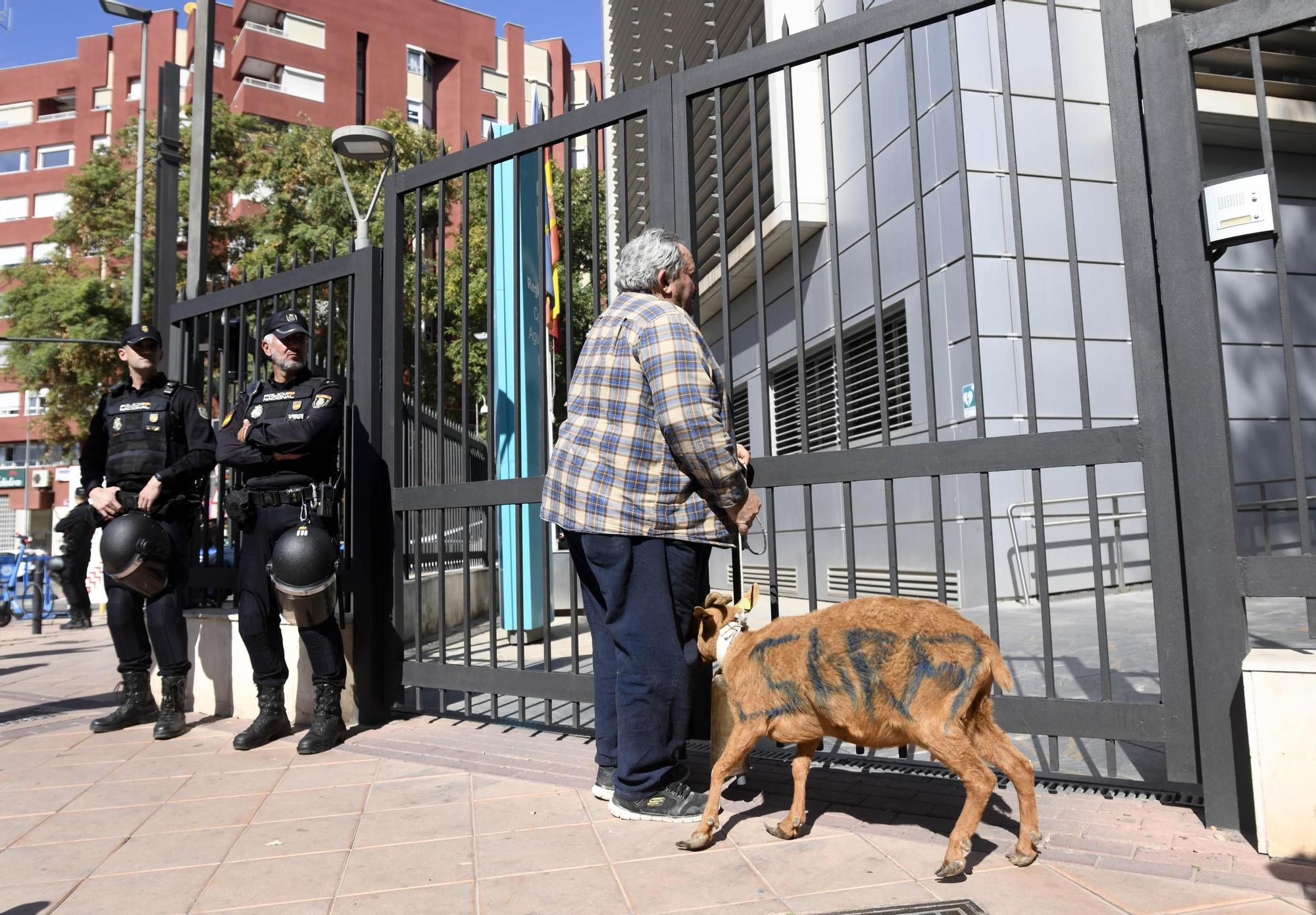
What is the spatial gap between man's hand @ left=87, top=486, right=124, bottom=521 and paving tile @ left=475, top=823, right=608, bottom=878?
3.08m

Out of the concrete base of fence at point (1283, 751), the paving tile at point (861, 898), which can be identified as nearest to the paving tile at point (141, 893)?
the paving tile at point (861, 898)

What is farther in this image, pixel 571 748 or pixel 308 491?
pixel 308 491

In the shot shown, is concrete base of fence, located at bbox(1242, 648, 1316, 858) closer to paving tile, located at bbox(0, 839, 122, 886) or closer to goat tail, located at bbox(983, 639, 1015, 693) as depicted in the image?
goat tail, located at bbox(983, 639, 1015, 693)

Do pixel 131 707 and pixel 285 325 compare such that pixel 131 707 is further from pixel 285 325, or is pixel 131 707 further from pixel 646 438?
pixel 646 438

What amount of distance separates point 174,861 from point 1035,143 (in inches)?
356

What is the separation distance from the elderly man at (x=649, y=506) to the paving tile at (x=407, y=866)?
58 centimetres

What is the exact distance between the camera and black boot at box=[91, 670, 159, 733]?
4.95 m

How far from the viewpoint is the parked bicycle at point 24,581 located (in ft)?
44.9

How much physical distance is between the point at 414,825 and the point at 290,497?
1.95 metres

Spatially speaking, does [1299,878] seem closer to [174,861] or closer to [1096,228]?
[174,861]

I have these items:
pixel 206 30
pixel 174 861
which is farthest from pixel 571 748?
pixel 206 30

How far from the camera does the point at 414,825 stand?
10.4ft

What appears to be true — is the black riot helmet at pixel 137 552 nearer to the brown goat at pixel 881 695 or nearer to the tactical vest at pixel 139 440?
the tactical vest at pixel 139 440

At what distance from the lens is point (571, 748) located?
417 cm
